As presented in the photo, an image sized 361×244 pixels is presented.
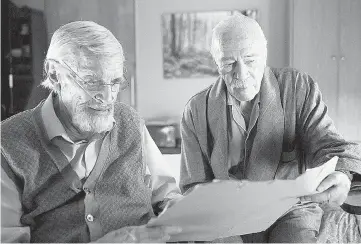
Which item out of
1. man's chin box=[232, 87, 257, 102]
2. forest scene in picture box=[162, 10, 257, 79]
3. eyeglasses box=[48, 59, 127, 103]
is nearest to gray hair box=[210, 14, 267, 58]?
man's chin box=[232, 87, 257, 102]

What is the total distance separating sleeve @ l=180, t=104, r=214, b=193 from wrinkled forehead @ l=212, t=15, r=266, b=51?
0.78 feet

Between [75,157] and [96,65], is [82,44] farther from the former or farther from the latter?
[75,157]

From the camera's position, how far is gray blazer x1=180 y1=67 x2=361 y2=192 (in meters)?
1.36

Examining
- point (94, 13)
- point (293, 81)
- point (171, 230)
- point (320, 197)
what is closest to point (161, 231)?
point (171, 230)

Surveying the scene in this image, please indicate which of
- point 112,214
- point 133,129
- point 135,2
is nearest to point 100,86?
point 133,129

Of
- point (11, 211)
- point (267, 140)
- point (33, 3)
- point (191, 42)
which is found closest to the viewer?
point (11, 211)

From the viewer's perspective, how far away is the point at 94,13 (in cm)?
326

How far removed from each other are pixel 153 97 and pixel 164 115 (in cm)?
16

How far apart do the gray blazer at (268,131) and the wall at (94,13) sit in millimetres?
1895

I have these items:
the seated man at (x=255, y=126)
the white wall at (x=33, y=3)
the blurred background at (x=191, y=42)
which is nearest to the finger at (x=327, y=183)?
the seated man at (x=255, y=126)

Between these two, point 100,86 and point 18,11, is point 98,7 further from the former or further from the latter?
point 100,86

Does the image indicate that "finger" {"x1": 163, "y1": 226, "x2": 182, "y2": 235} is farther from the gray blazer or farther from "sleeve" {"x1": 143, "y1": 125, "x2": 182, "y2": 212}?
the gray blazer

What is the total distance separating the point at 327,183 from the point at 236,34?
455mm

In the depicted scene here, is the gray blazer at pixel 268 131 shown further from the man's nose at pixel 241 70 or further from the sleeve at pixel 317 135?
the man's nose at pixel 241 70
